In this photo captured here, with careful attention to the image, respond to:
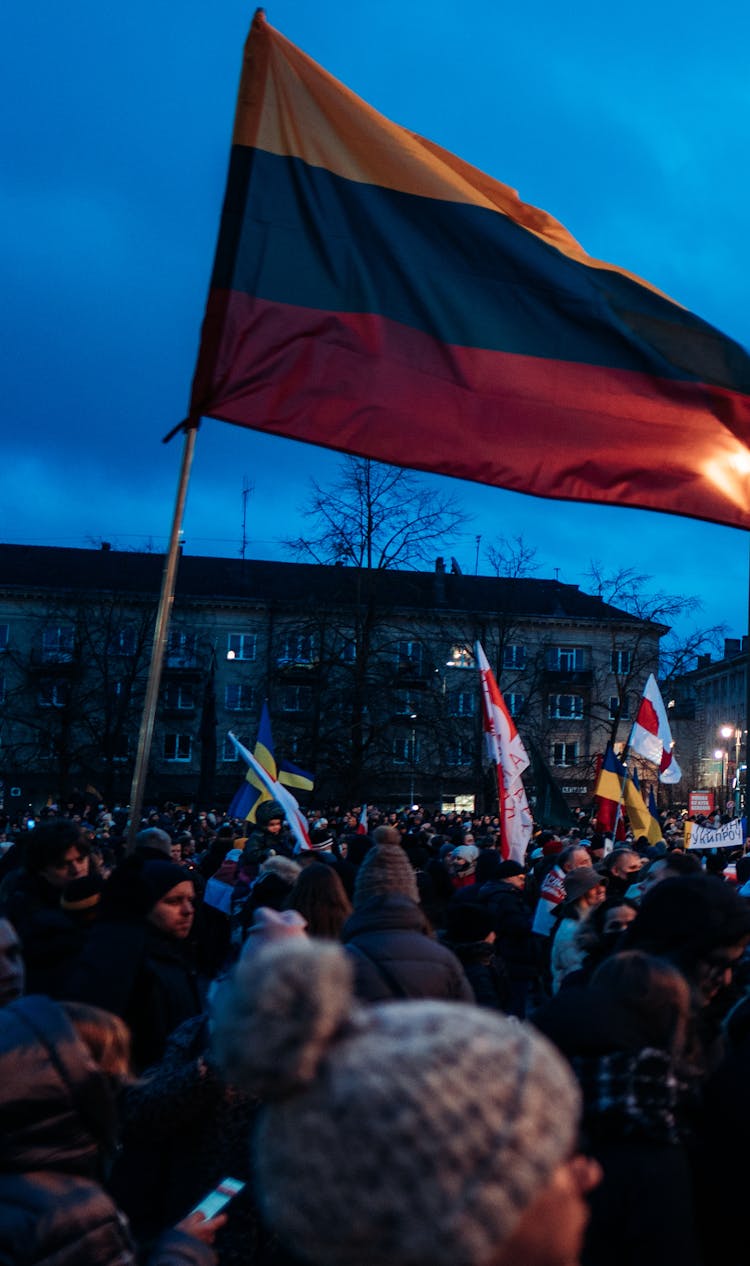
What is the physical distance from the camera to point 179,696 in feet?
244

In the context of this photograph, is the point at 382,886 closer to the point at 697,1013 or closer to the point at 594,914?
the point at 594,914

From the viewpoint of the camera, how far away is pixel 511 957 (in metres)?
11.4

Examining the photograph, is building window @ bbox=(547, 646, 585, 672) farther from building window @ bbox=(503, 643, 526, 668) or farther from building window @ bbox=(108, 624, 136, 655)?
building window @ bbox=(108, 624, 136, 655)

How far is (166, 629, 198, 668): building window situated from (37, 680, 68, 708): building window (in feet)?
21.2

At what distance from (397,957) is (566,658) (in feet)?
242

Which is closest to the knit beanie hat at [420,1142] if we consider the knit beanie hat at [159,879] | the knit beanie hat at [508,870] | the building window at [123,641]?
the knit beanie hat at [159,879]

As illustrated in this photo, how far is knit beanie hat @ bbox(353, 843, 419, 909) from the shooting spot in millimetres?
5621

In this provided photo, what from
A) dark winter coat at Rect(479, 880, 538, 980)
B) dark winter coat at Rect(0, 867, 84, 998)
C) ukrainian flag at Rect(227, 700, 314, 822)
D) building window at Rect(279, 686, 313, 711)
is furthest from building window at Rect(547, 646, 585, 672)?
dark winter coat at Rect(0, 867, 84, 998)

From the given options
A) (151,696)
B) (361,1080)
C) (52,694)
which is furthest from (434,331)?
(52,694)

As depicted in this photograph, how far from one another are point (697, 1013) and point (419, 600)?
227 ft

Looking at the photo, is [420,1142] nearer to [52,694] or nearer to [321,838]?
[321,838]

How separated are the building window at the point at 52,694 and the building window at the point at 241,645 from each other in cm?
978

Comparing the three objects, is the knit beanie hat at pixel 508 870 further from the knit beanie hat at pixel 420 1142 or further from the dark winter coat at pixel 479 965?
the knit beanie hat at pixel 420 1142

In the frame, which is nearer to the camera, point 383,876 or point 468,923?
point 383,876
